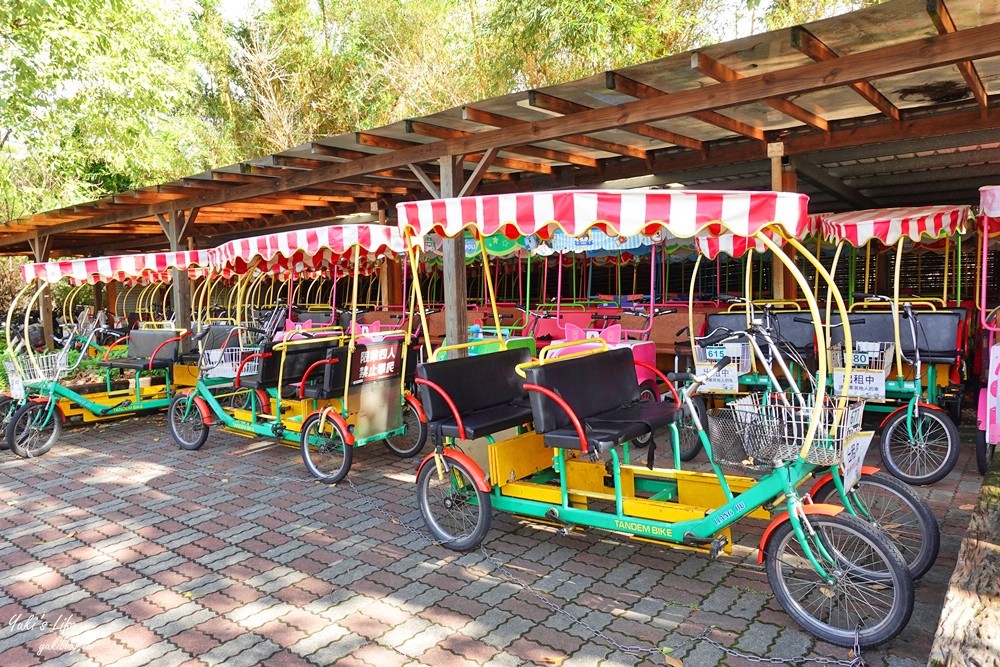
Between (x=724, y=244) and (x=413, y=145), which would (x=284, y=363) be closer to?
(x=413, y=145)

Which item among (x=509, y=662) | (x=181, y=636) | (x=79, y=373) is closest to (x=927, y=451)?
(x=509, y=662)

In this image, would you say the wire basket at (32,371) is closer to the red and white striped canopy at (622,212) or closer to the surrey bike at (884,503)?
the red and white striped canopy at (622,212)

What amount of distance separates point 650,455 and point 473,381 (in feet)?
4.21

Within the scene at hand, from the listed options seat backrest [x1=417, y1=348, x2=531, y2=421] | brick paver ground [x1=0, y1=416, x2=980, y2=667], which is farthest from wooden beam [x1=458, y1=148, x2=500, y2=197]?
brick paver ground [x1=0, y1=416, x2=980, y2=667]

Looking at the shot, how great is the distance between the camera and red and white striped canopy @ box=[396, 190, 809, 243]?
3.30m

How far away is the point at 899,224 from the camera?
19.5 feet

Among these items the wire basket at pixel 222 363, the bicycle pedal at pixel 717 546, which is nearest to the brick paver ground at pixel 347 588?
the bicycle pedal at pixel 717 546

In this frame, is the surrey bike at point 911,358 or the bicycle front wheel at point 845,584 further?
the surrey bike at point 911,358

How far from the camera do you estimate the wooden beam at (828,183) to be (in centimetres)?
894

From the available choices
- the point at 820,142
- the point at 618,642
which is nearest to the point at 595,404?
the point at 618,642

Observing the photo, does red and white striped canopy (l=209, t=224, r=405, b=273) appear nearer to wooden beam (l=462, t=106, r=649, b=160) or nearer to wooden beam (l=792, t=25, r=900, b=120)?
wooden beam (l=462, t=106, r=649, b=160)

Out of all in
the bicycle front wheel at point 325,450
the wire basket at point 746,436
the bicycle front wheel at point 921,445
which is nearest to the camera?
the wire basket at point 746,436

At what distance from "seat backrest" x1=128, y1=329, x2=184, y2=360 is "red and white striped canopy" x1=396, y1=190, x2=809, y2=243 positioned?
17.0ft

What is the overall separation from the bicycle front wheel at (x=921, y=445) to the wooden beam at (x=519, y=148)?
190 inches
